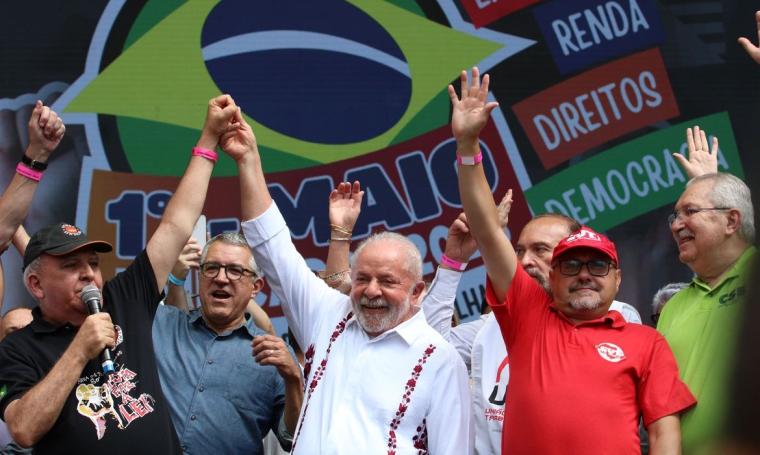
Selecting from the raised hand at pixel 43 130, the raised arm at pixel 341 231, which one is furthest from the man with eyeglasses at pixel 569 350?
the raised hand at pixel 43 130

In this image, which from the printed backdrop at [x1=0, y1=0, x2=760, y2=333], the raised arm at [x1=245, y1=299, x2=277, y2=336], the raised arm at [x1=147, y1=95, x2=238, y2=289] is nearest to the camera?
the raised arm at [x1=147, y1=95, x2=238, y2=289]

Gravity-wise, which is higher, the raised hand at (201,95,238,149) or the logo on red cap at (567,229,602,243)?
the raised hand at (201,95,238,149)

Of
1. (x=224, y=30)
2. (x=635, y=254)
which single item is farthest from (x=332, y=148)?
(x=635, y=254)

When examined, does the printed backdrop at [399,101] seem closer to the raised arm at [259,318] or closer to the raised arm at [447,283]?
the raised arm at [259,318]

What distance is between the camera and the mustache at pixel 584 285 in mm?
2650

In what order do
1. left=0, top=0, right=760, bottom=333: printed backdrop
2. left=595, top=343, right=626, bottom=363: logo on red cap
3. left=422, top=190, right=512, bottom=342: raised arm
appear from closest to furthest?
left=595, top=343, right=626, bottom=363: logo on red cap, left=422, top=190, right=512, bottom=342: raised arm, left=0, top=0, right=760, bottom=333: printed backdrop

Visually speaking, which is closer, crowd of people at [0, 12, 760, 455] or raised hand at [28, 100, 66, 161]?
crowd of people at [0, 12, 760, 455]

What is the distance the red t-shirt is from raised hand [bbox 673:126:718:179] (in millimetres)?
963

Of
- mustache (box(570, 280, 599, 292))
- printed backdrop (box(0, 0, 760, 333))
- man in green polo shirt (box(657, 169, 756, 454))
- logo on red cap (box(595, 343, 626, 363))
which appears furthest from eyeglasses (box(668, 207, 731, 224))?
printed backdrop (box(0, 0, 760, 333))

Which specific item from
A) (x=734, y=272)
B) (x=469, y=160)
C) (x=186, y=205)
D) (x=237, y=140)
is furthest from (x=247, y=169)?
(x=734, y=272)

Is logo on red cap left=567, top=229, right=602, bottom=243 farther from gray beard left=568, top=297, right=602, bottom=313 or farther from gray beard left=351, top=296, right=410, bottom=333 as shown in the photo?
gray beard left=351, top=296, right=410, bottom=333

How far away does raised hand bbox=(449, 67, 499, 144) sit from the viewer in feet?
8.54

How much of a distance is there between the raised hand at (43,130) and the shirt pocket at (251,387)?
100cm

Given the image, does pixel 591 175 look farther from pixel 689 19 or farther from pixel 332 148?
pixel 332 148
